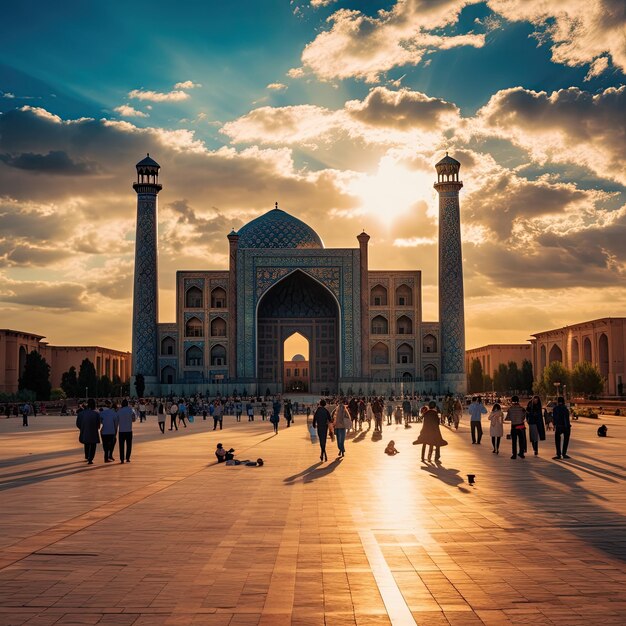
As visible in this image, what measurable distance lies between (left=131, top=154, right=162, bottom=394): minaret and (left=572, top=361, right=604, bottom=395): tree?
2692 centimetres

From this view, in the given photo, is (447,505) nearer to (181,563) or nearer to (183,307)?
(181,563)

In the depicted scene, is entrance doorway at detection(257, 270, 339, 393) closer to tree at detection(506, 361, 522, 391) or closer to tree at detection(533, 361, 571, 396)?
tree at detection(533, 361, 571, 396)

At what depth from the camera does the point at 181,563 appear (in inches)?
242

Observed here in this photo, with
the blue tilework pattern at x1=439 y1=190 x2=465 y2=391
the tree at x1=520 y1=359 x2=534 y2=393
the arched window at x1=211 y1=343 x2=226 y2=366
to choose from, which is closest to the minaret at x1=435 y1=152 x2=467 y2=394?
the blue tilework pattern at x1=439 y1=190 x2=465 y2=391

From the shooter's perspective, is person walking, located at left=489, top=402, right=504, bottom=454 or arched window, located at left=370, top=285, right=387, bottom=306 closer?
person walking, located at left=489, top=402, right=504, bottom=454

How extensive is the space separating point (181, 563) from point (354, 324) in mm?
49025

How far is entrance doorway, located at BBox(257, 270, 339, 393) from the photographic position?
2311 inches

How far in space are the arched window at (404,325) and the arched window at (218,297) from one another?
37.8 feet

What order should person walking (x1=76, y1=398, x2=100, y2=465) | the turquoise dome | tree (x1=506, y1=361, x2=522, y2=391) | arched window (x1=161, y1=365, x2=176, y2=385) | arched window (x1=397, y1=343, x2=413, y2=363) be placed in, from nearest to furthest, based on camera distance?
person walking (x1=76, y1=398, x2=100, y2=465)
arched window (x1=161, y1=365, x2=176, y2=385)
arched window (x1=397, y1=343, x2=413, y2=363)
the turquoise dome
tree (x1=506, y1=361, x2=522, y2=391)

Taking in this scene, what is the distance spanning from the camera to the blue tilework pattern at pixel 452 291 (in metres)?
52.5

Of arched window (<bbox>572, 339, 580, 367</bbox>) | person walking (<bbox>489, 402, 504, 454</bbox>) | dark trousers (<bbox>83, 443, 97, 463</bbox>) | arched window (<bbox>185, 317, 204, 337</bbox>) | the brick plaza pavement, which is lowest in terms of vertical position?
the brick plaza pavement

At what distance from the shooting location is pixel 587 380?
55656 mm

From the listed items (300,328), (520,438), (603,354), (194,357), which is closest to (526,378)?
(603,354)

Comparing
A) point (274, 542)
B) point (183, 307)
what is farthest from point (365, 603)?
point (183, 307)
